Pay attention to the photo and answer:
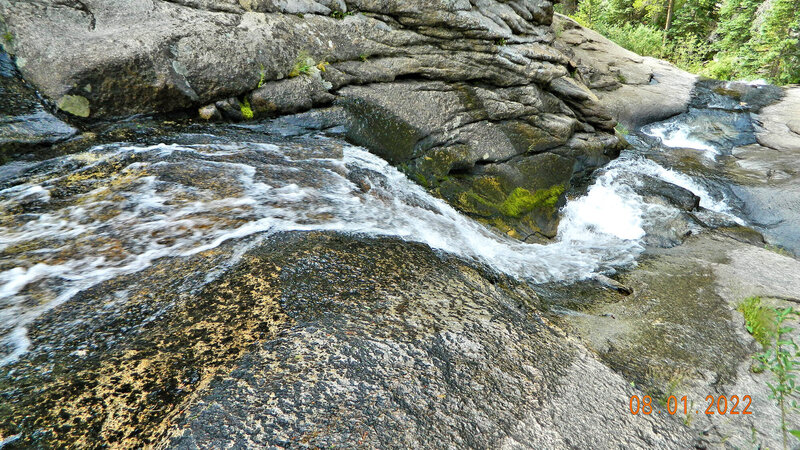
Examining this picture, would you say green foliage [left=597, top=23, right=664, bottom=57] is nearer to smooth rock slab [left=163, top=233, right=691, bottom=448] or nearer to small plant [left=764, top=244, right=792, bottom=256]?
small plant [left=764, top=244, right=792, bottom=256]

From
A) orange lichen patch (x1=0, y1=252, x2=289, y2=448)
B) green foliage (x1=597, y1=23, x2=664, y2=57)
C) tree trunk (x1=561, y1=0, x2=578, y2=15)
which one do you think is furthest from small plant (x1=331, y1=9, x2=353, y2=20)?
tree trunk (x1=561, y1=0, x2=578, y2=15)

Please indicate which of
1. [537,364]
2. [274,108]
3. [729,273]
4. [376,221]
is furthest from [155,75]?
[729,273]

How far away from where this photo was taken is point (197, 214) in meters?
4.24

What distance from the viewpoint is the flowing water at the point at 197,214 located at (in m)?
3.40

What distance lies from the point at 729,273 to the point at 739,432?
352cm

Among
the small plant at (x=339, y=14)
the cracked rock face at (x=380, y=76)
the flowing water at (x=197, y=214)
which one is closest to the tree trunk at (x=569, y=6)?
the cracked rock face at (x=380, y=76)

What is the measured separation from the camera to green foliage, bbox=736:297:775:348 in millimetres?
4443

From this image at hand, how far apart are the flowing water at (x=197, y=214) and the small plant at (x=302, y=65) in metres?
1.17

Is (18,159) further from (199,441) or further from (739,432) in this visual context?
(739,432)
